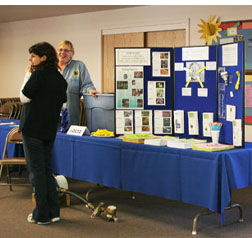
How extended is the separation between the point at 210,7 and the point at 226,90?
4.03m

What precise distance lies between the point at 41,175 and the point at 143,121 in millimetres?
1182

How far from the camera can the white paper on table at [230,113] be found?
4.14 meters

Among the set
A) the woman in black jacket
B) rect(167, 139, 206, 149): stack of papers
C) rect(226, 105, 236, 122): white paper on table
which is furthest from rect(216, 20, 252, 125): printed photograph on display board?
the woman in black jacket

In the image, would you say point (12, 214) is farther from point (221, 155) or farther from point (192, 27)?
point (192, 27)

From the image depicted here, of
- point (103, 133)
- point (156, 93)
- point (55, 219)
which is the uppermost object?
point (156, 93)

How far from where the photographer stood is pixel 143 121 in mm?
4844

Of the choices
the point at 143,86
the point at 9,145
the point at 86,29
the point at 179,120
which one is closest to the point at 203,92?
the point at 179,120

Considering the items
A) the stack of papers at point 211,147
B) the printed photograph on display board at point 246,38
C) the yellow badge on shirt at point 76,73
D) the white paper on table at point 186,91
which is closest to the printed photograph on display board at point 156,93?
the white paper on table at point 186,91

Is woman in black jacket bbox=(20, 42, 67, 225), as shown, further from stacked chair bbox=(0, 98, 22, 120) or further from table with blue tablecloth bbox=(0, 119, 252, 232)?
stacked chair bbox=(0, 98, 22, 120)

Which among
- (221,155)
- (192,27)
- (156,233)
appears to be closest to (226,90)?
(221,155)

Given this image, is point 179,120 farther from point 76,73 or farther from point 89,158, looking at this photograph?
point 76,73

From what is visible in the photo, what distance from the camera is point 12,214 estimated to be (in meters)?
4.64

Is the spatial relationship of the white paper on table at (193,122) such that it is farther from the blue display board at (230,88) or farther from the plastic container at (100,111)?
the plastic container at (100,111)

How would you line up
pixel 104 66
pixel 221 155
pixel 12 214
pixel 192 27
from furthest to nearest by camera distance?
pixel 104 66 → pixel 192 27 → pixel 12 214 → pixel 221 155
